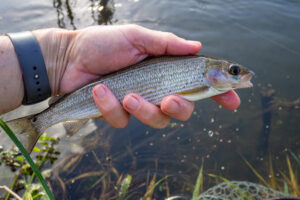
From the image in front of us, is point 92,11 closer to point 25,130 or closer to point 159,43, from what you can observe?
point 159,43

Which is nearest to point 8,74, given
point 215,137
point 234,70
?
point 234,70

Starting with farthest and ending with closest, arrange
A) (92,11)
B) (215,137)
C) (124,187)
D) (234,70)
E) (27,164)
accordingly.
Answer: (92,11) → (215,137) → (27,164) → (124,187) → (234,70)

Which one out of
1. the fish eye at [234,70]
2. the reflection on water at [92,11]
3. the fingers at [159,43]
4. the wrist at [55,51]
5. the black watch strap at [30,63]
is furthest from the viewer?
the reflection on water at [92,11]

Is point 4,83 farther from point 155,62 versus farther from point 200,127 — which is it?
point 200,127

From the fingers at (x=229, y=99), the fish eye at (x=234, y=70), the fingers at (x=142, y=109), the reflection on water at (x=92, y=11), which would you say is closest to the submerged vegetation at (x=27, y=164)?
the fingers at (x=142, y=109)

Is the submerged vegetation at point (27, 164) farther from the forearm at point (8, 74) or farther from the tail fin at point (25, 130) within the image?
the forearm at point (8, 74)

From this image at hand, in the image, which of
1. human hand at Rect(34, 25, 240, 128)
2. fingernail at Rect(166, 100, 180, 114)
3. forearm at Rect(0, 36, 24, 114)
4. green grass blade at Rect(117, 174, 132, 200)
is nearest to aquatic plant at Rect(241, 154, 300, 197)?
human hand at Rect(34, 25, 240, 128)

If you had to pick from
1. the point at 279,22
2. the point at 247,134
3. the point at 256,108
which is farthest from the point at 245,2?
the point at 247,134
